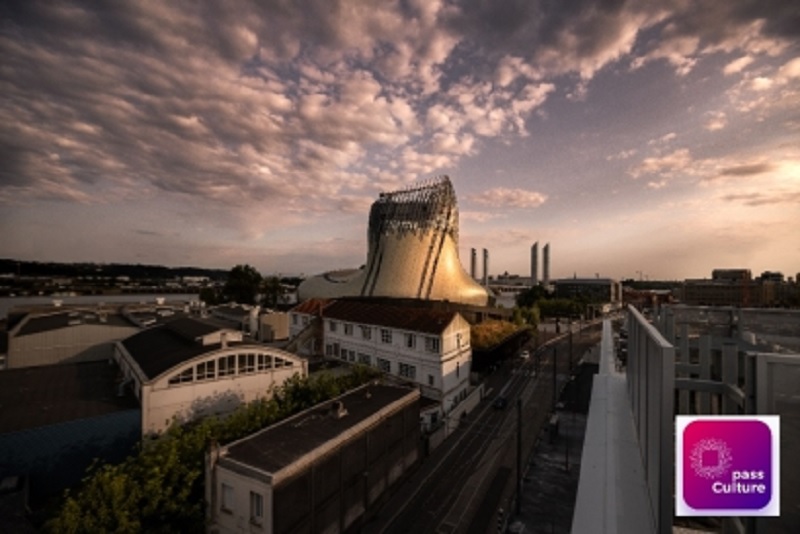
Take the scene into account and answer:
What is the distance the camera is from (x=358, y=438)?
20000 mm

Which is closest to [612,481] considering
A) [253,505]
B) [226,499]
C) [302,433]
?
[253,505]

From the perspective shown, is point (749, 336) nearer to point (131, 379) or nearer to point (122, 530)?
point (122, 530)

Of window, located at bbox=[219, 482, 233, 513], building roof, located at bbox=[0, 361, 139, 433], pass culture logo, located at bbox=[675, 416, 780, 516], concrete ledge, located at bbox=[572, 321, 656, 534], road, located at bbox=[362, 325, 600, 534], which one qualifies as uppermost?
pass culture logo, located at bbox=[675, 416, 780, 516]

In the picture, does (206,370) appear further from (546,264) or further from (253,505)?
(546,264)

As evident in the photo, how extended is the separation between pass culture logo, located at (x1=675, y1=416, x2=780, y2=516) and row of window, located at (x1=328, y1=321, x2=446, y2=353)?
97.9 feet

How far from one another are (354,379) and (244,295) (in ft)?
196

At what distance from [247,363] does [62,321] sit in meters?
26.3

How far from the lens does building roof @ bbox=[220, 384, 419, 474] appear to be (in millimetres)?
15984

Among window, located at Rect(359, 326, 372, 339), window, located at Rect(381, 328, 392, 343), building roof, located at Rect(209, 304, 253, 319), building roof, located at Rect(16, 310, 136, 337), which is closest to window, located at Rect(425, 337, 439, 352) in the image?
window, located at Rect(381, 328, 392, 343)

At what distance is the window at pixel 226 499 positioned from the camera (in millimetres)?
15602

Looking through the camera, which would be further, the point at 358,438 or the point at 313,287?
the point at 313,287

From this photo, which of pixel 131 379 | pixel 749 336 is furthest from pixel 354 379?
pixel 749 336

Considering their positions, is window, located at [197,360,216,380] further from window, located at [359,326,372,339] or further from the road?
window, located at [359,326,372,339]

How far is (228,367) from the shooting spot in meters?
24.7
